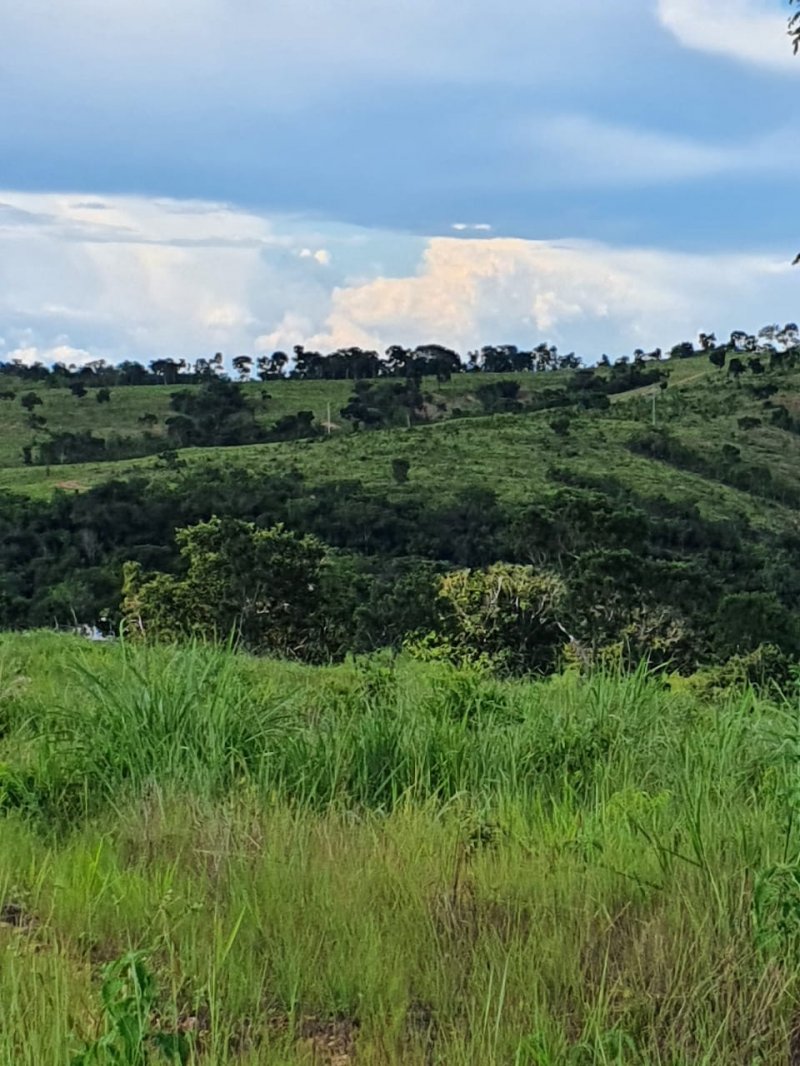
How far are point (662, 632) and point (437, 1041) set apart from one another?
2288 cm


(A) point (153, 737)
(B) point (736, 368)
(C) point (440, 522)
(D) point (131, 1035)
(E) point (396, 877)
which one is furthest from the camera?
(B) point (736, 368)

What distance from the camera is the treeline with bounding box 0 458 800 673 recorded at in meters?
22.7

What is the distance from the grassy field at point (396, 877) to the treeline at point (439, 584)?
11.1 meters

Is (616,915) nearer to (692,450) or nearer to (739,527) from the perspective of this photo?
(739,527)

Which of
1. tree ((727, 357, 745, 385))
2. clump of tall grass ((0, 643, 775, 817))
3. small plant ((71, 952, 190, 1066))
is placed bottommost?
clump of tall grass ((0, 643, 775, 817))

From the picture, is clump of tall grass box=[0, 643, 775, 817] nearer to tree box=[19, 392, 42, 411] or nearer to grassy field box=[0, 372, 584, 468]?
grassy field box=[0, 372, 584, 468]

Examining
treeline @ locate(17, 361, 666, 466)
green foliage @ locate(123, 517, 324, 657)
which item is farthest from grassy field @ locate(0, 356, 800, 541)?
green foliage @ locate(123, 517, 324, 657)

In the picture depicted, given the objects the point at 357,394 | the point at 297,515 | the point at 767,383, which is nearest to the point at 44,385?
the point at 357,394

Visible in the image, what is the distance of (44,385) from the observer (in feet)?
272

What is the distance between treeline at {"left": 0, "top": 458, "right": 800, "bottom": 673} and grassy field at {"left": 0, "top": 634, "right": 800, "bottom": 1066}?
11111 millimetres

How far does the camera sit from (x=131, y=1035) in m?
1.80

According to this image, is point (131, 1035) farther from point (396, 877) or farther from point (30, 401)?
point (30, 401)

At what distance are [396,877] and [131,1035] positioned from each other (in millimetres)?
1031

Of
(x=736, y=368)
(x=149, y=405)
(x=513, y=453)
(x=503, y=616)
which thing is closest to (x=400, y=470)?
(x=513, y=453)
